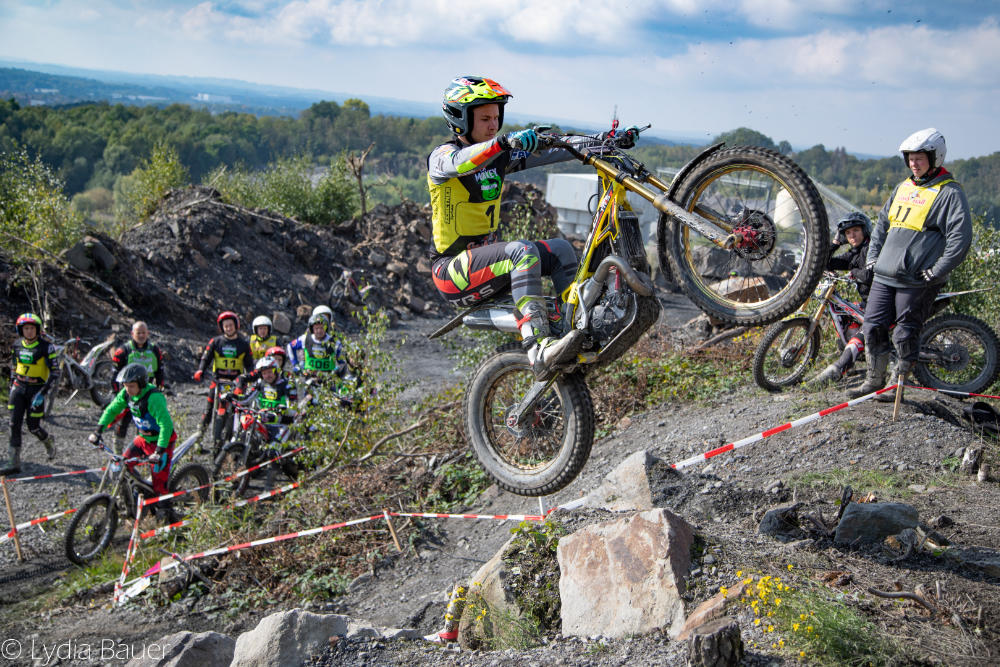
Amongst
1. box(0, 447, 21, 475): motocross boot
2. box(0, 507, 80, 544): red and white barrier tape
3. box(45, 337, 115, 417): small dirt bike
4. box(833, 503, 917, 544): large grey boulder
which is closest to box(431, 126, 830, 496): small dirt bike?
box(833, 503, 917, 544): large grey boulder

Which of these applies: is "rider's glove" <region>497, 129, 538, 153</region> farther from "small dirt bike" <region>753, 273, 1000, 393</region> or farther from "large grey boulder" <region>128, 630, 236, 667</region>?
"small dirt bike" <region>753, 273, 1000, 393</region>

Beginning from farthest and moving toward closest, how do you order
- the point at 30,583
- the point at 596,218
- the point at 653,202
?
the point at 30,583, the point at 596,218, the point at 653,202

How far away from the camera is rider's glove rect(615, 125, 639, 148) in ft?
15.8

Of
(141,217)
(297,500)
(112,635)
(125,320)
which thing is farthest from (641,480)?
(141,217)

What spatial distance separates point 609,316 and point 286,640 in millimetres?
3202

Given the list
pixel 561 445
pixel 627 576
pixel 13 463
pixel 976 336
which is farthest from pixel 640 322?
pixel 13 463

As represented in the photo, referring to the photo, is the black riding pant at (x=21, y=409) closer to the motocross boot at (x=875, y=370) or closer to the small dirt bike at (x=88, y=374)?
the small dirt bike at (x=88, y=374)

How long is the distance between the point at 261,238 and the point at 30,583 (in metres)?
16.3

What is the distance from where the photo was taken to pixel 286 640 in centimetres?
522

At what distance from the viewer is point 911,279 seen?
21.6ft

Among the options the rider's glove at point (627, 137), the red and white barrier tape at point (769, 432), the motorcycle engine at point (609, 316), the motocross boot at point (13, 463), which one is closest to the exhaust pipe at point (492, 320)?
the motorcycle engine at point (609, 316)

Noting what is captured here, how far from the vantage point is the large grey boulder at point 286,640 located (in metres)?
5.16

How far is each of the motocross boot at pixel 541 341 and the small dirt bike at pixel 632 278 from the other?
0.37 ft

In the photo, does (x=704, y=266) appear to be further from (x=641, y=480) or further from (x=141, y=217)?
(x=141, y=217)
